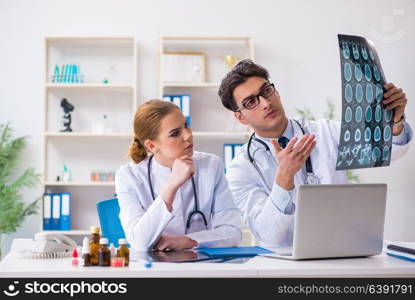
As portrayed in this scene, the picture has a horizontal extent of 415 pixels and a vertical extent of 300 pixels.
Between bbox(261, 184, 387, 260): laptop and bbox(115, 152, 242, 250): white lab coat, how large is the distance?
17.8 inches

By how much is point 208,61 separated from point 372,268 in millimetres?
3711

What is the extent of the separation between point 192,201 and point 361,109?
31.0 inches

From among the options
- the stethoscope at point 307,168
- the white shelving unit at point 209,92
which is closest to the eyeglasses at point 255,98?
the stethoscope at point 307,168

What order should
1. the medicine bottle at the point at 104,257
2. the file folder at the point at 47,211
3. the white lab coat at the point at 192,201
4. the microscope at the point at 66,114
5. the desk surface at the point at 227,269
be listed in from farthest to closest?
the microscope at the point at 66,114 < the file folder at the point at 47,211 < the white lab coat at the point at 192,201 < the medicine bottle at the point at 104,257 < the desk surface at the point at 227,269

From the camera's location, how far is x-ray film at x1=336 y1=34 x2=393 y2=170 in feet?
6.16

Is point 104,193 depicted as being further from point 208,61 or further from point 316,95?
point 316,95

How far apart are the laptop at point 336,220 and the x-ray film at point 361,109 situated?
0.44ft

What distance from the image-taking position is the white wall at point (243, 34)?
5.21 metres

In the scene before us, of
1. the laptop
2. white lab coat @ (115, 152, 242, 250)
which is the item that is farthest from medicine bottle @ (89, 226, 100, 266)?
the laptop

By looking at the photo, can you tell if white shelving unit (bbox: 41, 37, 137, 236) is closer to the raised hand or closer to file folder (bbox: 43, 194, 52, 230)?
file folder (bbox: 43, 194, 52, 230)

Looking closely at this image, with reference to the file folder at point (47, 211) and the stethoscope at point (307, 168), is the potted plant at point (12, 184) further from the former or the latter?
the stethoscope at point (307, 168)

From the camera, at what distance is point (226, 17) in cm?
526

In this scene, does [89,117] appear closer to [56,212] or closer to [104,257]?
[56,212]

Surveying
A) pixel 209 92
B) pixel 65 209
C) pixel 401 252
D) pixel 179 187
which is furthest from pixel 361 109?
pixel 65 209
